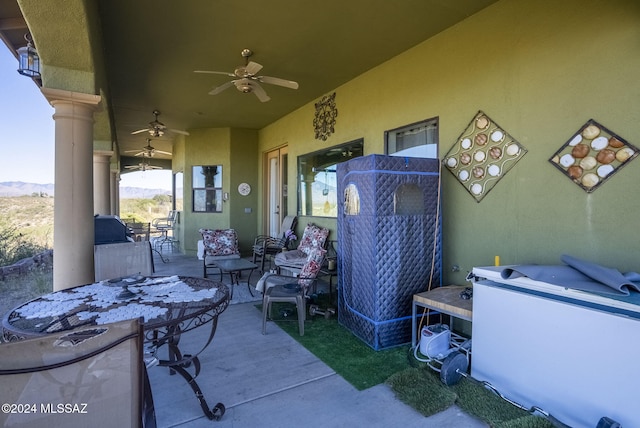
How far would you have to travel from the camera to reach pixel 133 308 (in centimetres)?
170

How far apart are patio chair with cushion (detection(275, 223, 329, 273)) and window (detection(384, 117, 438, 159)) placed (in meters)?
1.71

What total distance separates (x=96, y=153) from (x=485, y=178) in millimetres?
6124

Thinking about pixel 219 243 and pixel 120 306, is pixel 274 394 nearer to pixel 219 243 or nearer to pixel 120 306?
pixel 120 306

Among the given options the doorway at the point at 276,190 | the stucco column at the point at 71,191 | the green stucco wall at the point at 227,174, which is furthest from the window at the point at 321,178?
the stucco column at the point at 71,191

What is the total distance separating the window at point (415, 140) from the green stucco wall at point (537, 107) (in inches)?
4.7

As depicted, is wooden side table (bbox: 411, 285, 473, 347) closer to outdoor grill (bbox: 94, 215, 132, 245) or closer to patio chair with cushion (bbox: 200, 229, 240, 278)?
patio chair with cushion (bbox: 200, 229, 240, 278)

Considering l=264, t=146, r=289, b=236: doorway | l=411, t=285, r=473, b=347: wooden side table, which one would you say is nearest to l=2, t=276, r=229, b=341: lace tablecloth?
l=411, t=285, r=473, b=347: wooden side table

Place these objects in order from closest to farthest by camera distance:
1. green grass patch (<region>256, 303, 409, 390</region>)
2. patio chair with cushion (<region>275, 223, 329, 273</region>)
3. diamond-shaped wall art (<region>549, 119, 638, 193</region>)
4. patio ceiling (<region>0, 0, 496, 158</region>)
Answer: diamond-shaped wall art (<region>549, 119, 638, 193</region>) < green grass patch (<region>256, 303, 409, 390</region>) < patio ceiling (<region>0, 0, 496, 158</region>) < patio chair with cushion (<region>275, 223, 329, 273</region>)

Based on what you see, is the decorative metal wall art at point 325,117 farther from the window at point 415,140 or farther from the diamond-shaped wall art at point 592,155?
the diamond-shaped wall art at point 592,155

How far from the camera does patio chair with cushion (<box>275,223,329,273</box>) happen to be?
475 cm

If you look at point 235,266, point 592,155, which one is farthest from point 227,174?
point 592,155

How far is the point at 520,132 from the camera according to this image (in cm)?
279

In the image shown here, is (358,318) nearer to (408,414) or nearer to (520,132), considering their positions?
(408,414)

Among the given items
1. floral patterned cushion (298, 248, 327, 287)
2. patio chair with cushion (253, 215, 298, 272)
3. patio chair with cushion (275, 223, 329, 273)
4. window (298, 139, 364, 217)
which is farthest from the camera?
patio chair with cushion (253, 215, 298, 272)
